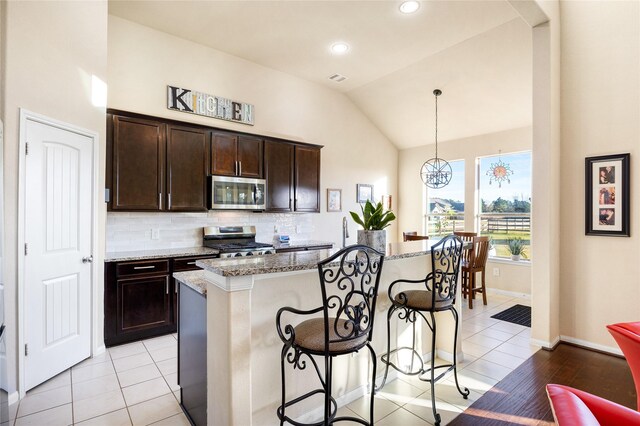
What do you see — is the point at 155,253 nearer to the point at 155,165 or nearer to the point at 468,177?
the point at 155,165

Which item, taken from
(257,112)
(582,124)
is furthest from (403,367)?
(257,112)

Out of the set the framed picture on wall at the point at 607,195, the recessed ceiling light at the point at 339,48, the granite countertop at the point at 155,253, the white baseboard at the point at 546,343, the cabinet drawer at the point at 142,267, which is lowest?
the white baseboard at the point at 546,343

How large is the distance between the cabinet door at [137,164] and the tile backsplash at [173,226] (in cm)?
35

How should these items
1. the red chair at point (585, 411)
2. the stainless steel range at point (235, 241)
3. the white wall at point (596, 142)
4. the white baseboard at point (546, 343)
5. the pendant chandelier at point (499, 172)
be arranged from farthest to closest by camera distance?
1. the pendant chandelier at point (499, 172)
2. the stainless steel range at point (235, 241)
3. the white baseboard at point (546, 343)
4. the white wall at point (596, 142)
5. the red chair at point (585, 411)

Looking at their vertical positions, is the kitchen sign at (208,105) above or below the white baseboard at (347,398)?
above

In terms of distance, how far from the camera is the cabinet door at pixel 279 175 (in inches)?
187

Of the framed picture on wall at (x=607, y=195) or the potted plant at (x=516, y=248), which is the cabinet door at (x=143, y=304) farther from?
the potted plant at (x=516, y=248)

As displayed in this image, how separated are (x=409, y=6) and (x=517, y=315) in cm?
413

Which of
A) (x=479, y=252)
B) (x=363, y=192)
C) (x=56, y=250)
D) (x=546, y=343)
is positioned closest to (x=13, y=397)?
(x=56, y=250)

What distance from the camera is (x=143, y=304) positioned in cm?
346

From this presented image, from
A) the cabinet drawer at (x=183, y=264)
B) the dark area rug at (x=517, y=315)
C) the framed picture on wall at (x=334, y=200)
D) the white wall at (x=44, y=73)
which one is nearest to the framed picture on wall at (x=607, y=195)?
the dark area rug at (x=517, y=315)

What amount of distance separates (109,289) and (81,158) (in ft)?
4.34

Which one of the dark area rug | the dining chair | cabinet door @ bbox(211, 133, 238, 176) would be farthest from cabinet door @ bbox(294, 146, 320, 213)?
the dark area rug

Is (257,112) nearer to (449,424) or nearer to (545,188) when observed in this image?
(545,188)
